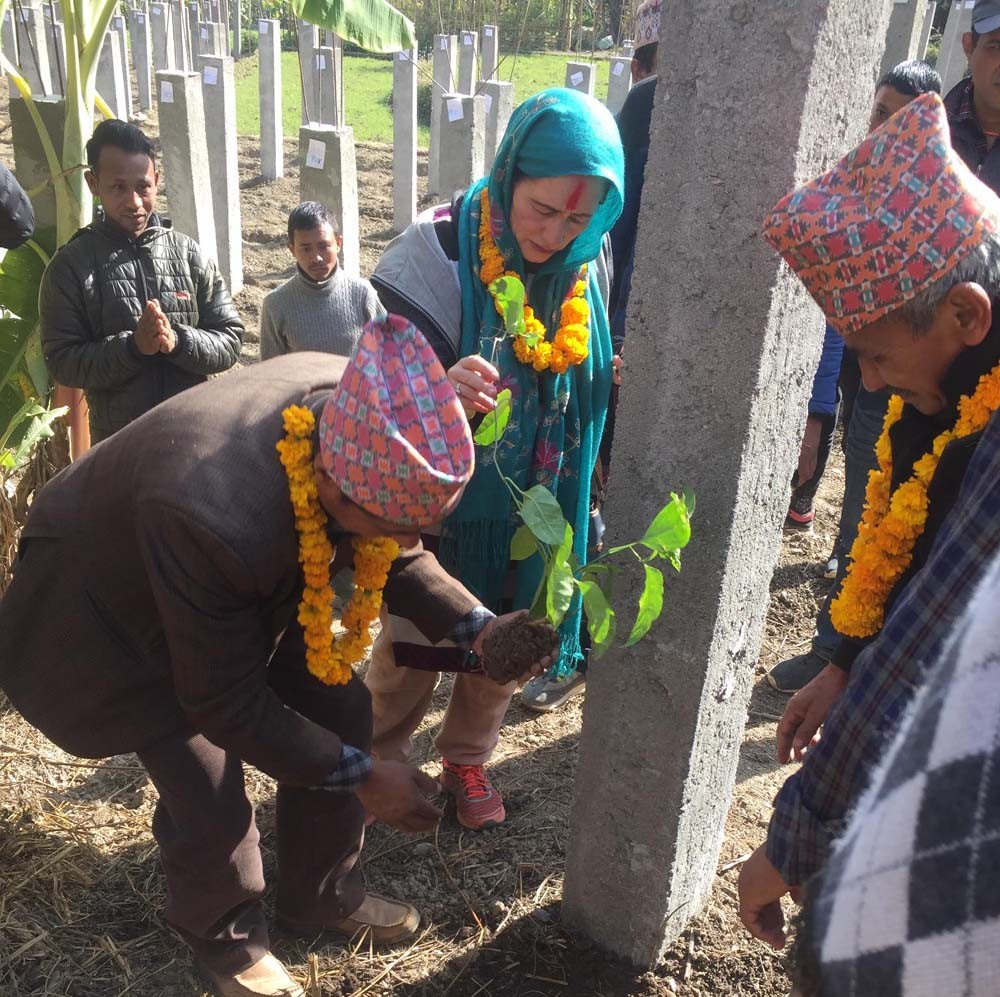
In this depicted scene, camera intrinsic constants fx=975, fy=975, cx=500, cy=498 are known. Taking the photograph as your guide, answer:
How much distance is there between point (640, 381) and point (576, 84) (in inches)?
374

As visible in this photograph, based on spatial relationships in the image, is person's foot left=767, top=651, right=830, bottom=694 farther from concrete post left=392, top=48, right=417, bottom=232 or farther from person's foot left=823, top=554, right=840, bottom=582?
concrete post left=392, top=48, right=417, bottom=232

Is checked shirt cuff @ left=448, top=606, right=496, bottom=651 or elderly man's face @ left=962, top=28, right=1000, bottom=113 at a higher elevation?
elderly man's face @ left=962, top=28, right=1000, bottom=113

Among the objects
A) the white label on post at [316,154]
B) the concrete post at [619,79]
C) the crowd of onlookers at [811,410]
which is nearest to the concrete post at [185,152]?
the white label on post at [316,154]

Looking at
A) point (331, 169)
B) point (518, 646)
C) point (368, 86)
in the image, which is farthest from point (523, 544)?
point (368, 86)

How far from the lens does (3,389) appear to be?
3930 mm

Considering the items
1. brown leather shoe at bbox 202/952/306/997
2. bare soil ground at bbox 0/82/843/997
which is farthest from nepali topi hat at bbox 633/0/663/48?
brown leather shoe at bbox 202/952/306/997

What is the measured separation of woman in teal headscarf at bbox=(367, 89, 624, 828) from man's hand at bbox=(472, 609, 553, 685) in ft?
0.89

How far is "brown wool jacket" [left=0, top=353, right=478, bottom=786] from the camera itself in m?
1.62

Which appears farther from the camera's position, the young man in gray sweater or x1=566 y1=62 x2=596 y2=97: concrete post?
x1=566 y1=62 x2=596 y2=97: concrete post

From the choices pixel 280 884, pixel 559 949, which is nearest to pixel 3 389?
pixel 280 884

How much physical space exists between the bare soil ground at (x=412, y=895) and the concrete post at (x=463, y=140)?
6.18m

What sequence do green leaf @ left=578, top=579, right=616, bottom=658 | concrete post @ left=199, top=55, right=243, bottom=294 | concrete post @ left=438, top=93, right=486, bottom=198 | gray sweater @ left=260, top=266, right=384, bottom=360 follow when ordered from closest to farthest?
green leaf @ left=578, top=579, right=616, bottom=658 < gray sweater @ left=260, top=266, right=384, bottom=360 < concrete post @ left=199, top=55, right=243, bottom=294 < concrete post @ left=438, top=93, right=486, bottom=198

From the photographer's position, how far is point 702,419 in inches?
69.3

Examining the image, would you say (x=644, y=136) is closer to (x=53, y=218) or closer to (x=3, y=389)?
(x=3, y=389)
